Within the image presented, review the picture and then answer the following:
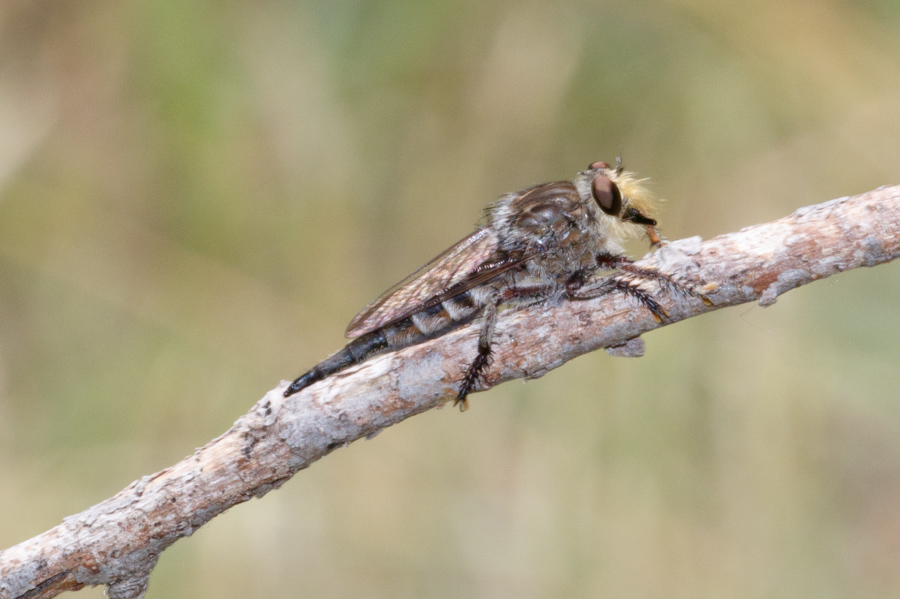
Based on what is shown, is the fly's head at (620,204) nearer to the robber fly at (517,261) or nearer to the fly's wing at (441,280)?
the robber fly at (517,261)

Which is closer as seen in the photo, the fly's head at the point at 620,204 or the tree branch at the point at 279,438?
the tree branch at the point at 279,438

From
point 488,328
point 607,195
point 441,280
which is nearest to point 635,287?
point 488,328

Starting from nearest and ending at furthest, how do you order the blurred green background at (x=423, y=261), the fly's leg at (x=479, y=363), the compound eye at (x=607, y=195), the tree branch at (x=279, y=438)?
the tree branch at (x=279, y=438)
the fly's leg at (x=479, y=363)
the compound eye at (x=607, y=195)
the blurred green background at (x=423, y=261)

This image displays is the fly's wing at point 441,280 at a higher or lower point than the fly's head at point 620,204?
lower

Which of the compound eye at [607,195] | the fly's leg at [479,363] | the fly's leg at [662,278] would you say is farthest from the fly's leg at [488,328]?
the compound eye at [607,195]

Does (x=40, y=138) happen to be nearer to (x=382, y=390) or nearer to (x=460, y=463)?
(x=460, y=463)

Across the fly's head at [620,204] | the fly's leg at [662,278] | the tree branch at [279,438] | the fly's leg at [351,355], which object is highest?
the fly's head at [620,204]

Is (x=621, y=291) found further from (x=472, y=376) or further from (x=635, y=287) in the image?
(x=472, y=376)
